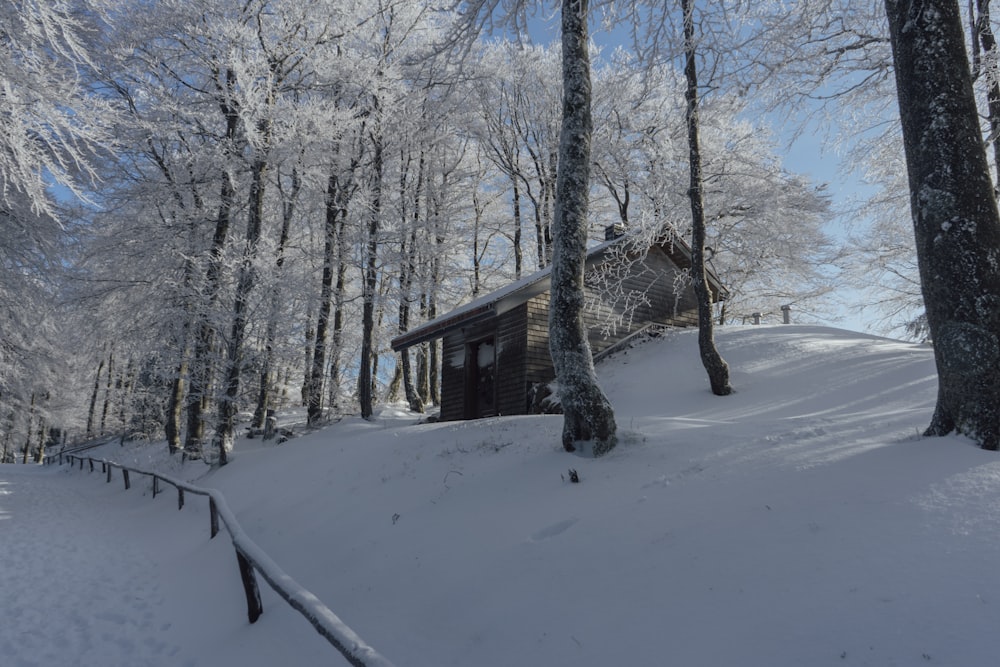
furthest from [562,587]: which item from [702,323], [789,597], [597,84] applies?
[597,84]

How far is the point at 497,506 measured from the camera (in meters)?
5.87

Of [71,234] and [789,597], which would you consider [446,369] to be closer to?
[71,234]

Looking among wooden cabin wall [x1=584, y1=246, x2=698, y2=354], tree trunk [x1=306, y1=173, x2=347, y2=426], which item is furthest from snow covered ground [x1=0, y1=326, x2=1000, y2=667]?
wooden cabin wall [x1=584, y1=246, x2=698, y2=354]

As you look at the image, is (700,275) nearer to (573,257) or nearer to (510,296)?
(510,296)

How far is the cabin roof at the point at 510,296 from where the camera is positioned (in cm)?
1521

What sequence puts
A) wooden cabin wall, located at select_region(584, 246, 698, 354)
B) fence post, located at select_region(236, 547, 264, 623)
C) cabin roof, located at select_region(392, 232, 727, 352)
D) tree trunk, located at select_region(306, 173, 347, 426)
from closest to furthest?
fence post, located at select_region(236, 547, 264, 623)
cabin roof, located at select_region(392, 232, 727, 352)
wooden cabin wall, located at select_region(584, 246, 698, 354)
tree trunk, located at select_region(306, 173, 347, 426)

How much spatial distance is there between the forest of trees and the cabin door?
317cm

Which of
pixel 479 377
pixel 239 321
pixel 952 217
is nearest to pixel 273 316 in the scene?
pixel 239 321

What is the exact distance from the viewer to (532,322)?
16.2 meters

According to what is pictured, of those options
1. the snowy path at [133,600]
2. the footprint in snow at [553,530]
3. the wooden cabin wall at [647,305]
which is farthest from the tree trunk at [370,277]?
the footprint in snow at [553,530]

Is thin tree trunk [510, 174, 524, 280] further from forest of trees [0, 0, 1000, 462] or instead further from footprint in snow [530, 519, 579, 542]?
footprint in snow [530, 519, 579, 542]

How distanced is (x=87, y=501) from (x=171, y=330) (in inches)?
188

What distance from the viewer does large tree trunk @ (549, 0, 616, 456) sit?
22.3 ft

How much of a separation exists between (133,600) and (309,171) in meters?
12.3
